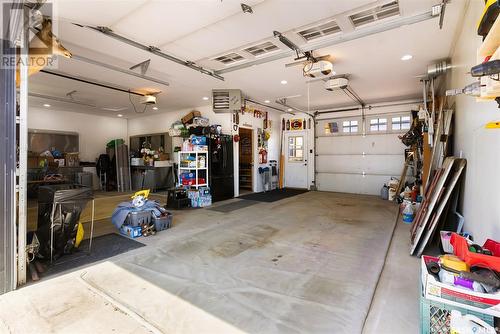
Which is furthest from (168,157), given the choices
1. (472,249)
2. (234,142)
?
(472,249)

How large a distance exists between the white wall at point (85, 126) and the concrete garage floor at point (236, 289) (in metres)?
7.33

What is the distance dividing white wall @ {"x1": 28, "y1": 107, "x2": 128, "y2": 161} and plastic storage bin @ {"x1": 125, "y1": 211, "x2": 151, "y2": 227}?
22.3ft

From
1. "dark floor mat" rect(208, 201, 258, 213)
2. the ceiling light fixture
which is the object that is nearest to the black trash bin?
the ceiling light fixture

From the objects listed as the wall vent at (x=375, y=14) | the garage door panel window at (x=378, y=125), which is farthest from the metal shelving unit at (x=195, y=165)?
the garage door panel window at (x=378, y=125)

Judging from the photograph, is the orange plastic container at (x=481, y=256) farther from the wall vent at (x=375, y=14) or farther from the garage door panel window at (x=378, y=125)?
the garage door panel window at (x=378, y=125)

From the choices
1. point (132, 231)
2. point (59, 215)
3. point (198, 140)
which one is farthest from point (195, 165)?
point (59, 215)

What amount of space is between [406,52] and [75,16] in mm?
4684

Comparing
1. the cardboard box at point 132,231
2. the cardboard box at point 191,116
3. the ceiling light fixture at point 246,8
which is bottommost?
the cardboard box at point 132,231

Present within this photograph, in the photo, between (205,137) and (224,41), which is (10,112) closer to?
(224,41)

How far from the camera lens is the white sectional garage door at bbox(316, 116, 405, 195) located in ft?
24.2

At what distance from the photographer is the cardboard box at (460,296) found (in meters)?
1.29

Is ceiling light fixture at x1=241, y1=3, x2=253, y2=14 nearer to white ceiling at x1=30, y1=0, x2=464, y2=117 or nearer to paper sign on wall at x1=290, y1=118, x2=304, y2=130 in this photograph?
white ceiling at x1=30, y1=0, x2=464, y2=117

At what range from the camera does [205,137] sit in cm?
628

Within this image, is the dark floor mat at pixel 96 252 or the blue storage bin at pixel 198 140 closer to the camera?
the dark floor mat at pixel 96 252
